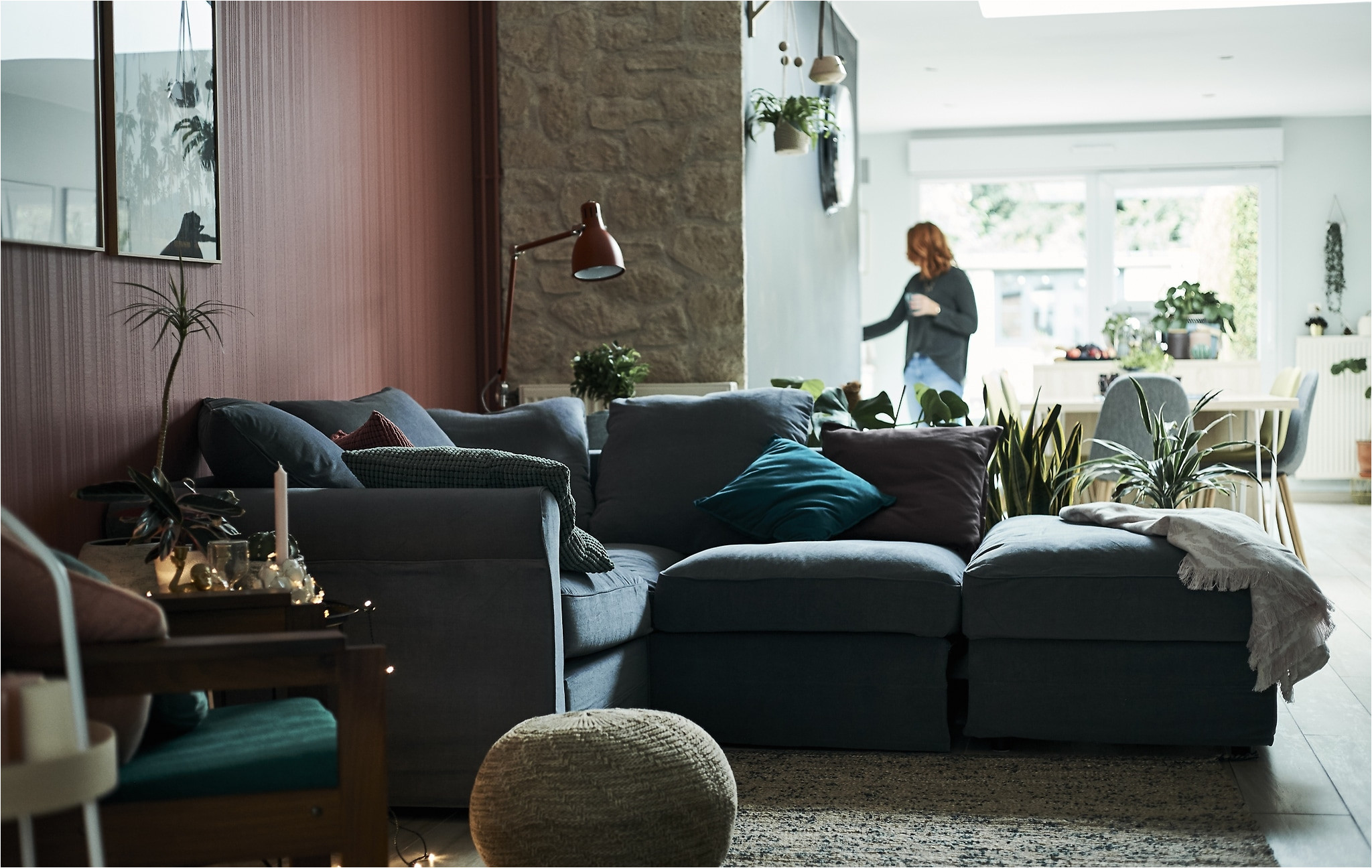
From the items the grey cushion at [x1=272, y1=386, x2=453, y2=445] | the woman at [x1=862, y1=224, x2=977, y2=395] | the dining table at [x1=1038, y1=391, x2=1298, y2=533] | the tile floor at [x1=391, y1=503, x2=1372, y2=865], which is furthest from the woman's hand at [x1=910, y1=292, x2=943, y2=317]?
the grey cushion at [x1=272, y1=386, x2=453, y2=445]

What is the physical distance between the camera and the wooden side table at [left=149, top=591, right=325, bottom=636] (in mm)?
1844

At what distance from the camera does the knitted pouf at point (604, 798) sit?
189 centimetres

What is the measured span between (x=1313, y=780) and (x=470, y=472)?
6.19 ft

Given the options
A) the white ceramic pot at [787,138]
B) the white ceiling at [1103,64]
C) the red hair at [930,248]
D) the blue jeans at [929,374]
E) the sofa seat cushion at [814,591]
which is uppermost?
the white ceiling at [1103,64]

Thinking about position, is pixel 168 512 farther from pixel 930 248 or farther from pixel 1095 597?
pixel 930 248

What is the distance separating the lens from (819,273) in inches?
248

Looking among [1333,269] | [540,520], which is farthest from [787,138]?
[1333,269]

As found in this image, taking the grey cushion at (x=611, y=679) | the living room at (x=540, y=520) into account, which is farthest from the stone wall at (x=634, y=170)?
the grey cushion at (x=611, y=679)

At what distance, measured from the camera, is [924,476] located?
135 inches

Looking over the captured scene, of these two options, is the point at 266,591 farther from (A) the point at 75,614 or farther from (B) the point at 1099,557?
(B) the point at 1099,557

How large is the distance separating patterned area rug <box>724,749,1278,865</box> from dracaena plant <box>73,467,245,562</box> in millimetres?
1088

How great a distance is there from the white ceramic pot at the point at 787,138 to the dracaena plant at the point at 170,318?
2409 millimetres

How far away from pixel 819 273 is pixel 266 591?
471cm

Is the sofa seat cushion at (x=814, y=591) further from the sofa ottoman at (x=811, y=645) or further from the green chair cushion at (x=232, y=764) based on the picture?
the green chair cushion at (x=232, y=764)
